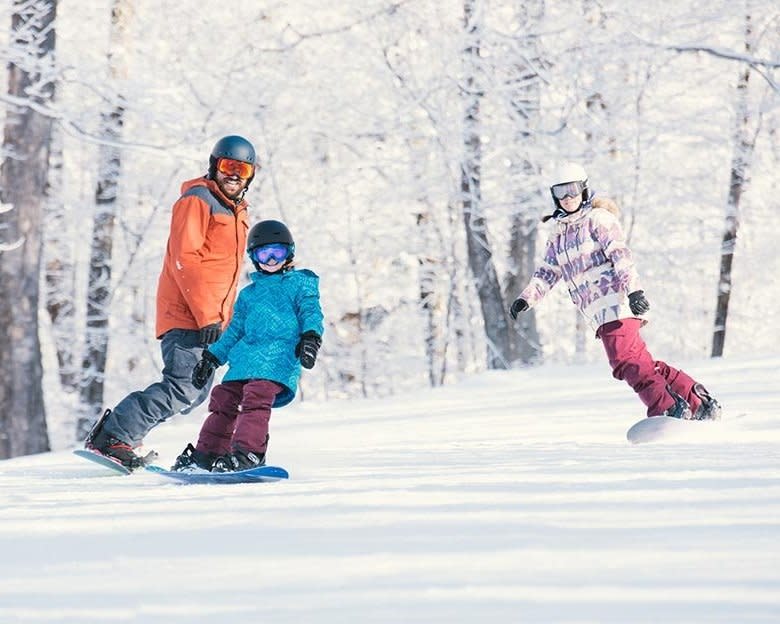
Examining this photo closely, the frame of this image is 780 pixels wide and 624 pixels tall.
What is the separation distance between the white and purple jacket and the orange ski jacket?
1561 mm

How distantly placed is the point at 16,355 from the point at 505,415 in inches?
174

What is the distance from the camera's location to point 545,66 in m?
12.7

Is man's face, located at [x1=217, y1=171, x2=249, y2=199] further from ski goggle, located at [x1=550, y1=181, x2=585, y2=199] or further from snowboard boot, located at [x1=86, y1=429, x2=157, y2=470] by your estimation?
ski goggle, located at [x1=550, y1=181, x2=585, y2=199]

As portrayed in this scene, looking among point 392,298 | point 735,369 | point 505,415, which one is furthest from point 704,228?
point 505,415

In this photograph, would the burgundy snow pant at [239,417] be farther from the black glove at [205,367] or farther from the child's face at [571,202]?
the child's face at [571,202]

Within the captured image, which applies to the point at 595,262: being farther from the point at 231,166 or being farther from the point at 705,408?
the point at 231,166

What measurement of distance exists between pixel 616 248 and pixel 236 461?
7.64 ft

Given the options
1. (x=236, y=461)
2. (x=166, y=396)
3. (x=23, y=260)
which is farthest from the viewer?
(x=23, y=260)

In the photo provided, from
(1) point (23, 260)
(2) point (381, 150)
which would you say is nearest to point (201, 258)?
(1) point (23, 260)

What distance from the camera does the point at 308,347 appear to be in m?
4.44

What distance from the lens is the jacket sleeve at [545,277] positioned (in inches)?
234

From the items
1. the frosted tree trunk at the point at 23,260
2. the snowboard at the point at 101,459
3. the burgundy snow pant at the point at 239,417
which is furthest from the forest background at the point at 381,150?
the burgundy snow pant at the point at 239,417

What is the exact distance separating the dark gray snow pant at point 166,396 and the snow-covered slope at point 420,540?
25 centimetres

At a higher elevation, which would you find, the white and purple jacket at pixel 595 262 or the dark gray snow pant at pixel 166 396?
the white and purple jacket at pixel 595 262
